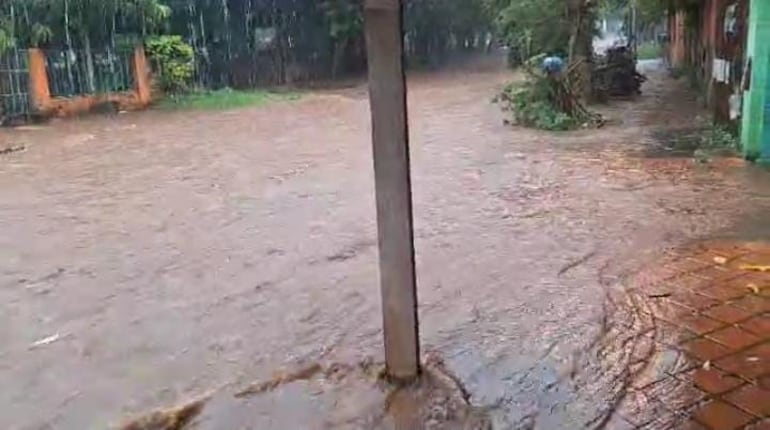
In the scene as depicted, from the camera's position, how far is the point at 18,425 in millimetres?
3314

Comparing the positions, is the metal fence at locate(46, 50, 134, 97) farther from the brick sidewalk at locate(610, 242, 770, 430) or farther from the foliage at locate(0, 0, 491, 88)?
the brick sidewalk at locate(610, 242, 770, 430)

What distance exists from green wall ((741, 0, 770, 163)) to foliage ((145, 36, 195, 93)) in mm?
12644

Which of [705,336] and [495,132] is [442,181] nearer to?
[495,132]

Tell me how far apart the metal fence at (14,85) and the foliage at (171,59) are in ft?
9.38

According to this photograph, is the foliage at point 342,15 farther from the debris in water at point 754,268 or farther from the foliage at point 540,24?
the debris in water at point 754,268

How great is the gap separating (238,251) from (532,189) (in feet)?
9.28

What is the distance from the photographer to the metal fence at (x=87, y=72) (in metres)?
15.3

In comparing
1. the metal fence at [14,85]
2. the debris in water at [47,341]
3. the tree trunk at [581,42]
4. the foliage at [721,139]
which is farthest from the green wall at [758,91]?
the metal fence at [14,85]

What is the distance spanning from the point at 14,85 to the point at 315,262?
1140cm

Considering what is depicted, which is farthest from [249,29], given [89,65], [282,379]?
[282,379]

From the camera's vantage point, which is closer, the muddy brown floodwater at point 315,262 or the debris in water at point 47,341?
the muddy brown floodwater at point 315,262

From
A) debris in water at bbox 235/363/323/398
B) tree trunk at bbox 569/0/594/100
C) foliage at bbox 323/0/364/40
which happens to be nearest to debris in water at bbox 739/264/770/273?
debris in water at bbox 235/363/323/398

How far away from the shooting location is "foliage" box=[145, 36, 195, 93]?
1706cm

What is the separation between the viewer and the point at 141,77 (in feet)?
54.5
